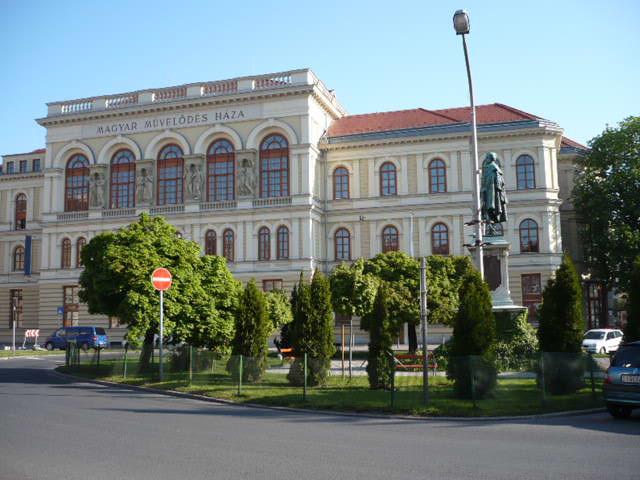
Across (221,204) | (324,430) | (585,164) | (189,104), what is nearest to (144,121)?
(189,104)

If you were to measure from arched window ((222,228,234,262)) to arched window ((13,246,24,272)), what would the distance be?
22.9 meters

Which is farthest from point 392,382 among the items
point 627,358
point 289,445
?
point 627,358

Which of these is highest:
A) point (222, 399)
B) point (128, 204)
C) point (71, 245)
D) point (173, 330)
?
point (128, 204)

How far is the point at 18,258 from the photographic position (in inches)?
2290

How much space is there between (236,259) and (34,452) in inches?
1461

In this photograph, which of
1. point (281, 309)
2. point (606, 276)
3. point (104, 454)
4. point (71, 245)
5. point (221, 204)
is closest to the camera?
point (104, 454)

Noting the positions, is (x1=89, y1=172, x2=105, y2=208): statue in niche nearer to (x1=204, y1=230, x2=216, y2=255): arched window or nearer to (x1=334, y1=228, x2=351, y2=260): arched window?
(x1=204, y1=230, x2=216, y2=255): arched window

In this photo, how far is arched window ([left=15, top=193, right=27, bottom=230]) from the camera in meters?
58.7

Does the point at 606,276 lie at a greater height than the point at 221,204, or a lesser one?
lesser

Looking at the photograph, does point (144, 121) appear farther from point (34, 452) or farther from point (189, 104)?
point (34, 452)

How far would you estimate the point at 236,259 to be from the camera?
47188 millimetres

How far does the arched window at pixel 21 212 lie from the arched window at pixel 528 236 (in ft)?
146

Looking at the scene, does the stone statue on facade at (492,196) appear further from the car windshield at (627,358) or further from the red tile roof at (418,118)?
Result: the red tile roof at (418,118)

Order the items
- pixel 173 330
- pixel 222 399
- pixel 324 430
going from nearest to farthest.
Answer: pixel 324 430, pixel 222 399, pixel 173 330
